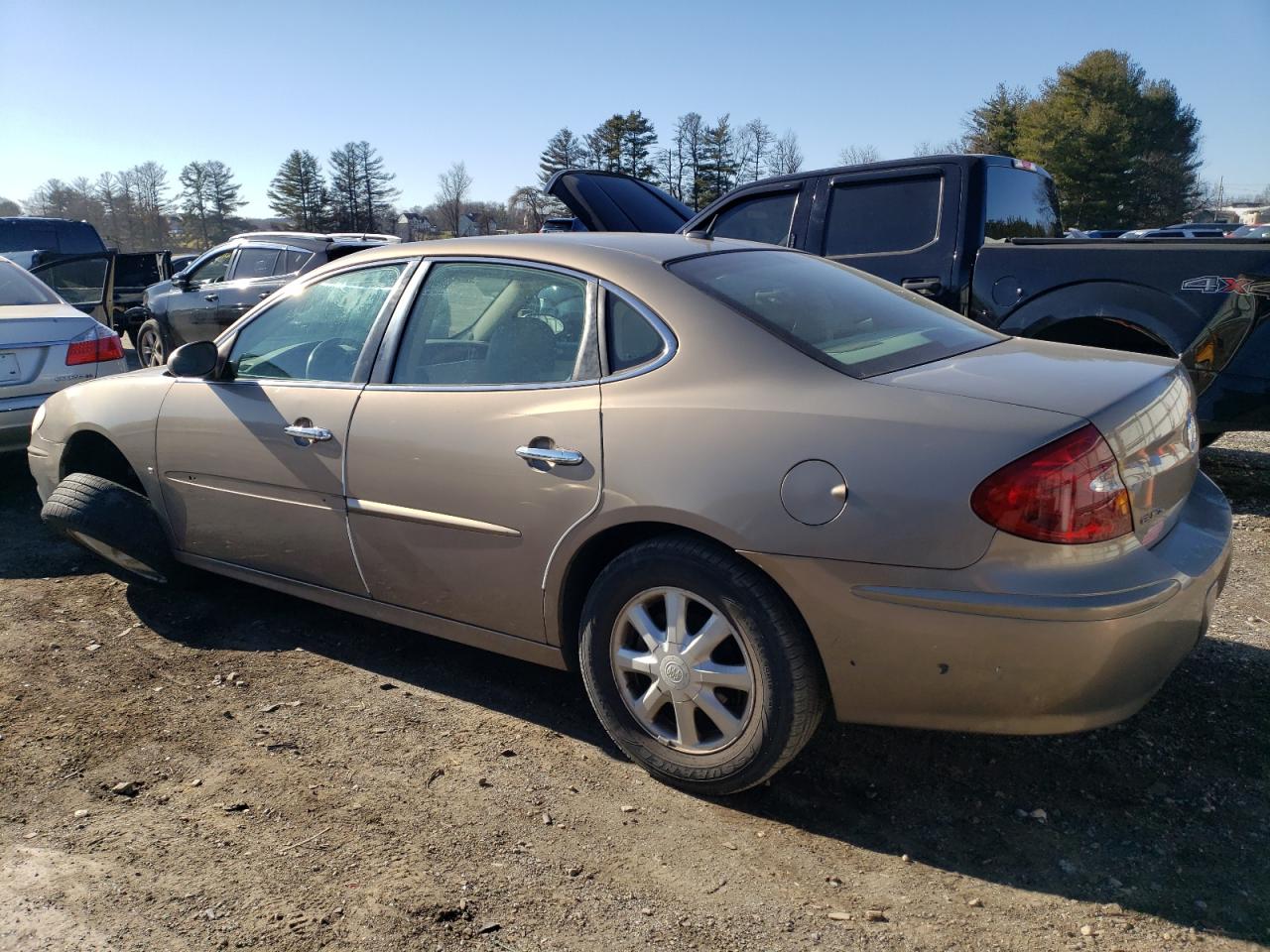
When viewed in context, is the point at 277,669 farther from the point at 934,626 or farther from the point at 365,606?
the point at 934,626

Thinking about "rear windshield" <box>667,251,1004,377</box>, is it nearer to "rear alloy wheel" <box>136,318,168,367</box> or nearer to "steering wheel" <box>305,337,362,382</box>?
"steering wheel" <box>305,337,362,382</box>

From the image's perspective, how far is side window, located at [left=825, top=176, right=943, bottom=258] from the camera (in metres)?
6.26

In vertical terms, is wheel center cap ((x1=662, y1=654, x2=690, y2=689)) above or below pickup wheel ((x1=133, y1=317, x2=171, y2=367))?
below

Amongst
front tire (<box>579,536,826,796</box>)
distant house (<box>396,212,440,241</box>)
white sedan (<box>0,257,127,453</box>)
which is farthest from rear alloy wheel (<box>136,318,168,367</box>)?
distant house (<box>396,212,440,241</box>)

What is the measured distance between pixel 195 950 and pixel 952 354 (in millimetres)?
2596

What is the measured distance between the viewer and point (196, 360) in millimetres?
3963

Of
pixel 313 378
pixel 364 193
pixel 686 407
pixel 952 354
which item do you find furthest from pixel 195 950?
pixel 364 193

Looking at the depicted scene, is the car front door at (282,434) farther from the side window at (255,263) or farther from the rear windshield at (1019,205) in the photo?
the side window at (255,263)

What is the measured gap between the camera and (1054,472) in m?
2.36

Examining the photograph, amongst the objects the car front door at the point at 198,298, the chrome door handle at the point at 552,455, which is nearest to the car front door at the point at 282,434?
the chrome door handle at the point at 552,455

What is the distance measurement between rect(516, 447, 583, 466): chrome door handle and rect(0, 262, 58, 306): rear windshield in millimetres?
5276

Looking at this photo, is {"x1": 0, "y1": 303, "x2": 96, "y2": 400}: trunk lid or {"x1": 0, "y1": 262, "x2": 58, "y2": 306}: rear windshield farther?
{"x1": 0, "y1": 262, "x2": 58, "y2": 306}: rear windshield

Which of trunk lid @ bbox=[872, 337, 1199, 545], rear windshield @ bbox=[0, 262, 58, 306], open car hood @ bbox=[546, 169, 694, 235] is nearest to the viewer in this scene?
trunk lid @ bbox=[872, 337, 1199, 545]

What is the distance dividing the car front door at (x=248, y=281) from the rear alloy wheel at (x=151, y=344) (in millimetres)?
1097
